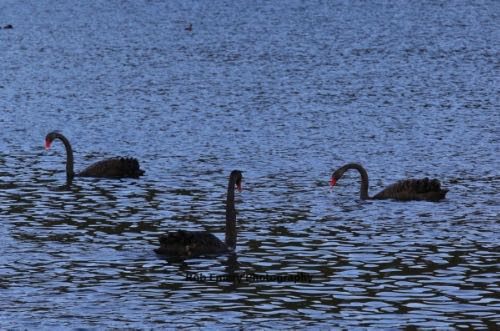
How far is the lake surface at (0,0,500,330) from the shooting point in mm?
20641

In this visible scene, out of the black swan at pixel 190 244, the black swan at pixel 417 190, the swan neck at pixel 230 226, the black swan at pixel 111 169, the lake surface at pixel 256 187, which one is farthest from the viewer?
the black swan at pixel 111 169

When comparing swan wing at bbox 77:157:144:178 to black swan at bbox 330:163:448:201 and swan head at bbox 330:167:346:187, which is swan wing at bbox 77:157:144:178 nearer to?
swan head at bbox 330:167:346:187

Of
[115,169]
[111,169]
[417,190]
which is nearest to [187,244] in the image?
[417,190]

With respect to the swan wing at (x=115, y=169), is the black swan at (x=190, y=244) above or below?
below

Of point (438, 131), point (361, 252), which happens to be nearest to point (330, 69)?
point (438, 131)

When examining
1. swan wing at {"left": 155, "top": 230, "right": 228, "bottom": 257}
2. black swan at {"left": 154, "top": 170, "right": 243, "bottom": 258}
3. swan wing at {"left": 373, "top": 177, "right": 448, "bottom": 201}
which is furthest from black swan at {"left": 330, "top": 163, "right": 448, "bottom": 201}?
swan wing at {"left": 155, "top": 230, "right": 228, "bottom": 257}

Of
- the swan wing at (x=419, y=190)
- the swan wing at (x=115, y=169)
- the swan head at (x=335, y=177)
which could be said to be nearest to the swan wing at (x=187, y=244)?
the swan wing at (x=419, y=190)

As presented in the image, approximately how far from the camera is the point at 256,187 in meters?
33.4

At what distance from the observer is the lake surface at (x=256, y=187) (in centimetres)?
2064

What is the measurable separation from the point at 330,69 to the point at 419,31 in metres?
33.9

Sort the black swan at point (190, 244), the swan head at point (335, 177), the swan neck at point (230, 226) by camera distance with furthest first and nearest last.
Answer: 1. the swan head at point (335, 177)
2. the swan neck at point (230, 226)
3. the black swan at point (190, 244)

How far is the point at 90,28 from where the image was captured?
375 ft

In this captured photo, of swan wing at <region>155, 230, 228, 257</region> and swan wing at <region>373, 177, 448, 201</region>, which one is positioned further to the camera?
swan wing at <region>373, 177, 448, 201</region>

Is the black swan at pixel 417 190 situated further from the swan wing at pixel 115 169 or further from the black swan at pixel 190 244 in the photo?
the black swan at pixel 190 244
